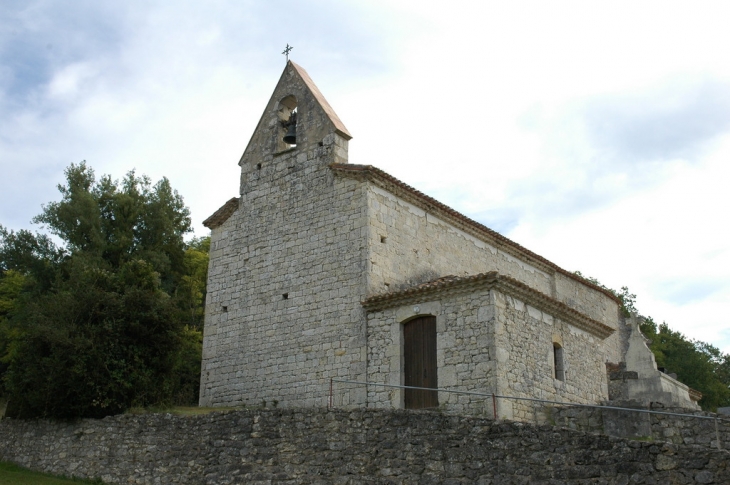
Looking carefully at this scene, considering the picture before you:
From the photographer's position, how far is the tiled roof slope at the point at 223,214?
21.6m

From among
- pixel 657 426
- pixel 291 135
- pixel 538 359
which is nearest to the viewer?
pixel 657 426

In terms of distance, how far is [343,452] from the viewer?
1349cm

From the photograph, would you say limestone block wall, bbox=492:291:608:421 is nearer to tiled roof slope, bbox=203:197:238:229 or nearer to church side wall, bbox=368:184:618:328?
church side wall, bbox=368:184:618:328

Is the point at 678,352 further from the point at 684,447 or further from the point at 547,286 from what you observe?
the point at 684,447

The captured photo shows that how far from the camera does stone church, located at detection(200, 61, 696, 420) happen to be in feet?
53.9

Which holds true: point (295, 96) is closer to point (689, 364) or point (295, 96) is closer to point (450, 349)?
point (450, 349)

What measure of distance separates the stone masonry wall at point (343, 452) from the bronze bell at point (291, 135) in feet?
27.3

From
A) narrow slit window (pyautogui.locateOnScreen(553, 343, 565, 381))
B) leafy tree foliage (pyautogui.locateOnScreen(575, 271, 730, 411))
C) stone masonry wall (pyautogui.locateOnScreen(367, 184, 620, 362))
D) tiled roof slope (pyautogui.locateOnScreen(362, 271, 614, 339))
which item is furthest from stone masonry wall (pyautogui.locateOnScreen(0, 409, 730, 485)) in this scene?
leafy tree foliage (pyautogui.locateOnScreen(575, 271, 730, 411))

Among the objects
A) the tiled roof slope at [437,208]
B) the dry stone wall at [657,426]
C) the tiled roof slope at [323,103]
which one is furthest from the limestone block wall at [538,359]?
the tiled roof slope at [323,103]

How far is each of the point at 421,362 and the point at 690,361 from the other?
82.7ft

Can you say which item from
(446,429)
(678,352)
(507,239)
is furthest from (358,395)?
(678,352)

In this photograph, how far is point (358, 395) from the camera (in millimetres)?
17516

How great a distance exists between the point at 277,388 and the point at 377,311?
3.34 meters

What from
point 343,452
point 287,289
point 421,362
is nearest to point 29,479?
point 287,289
